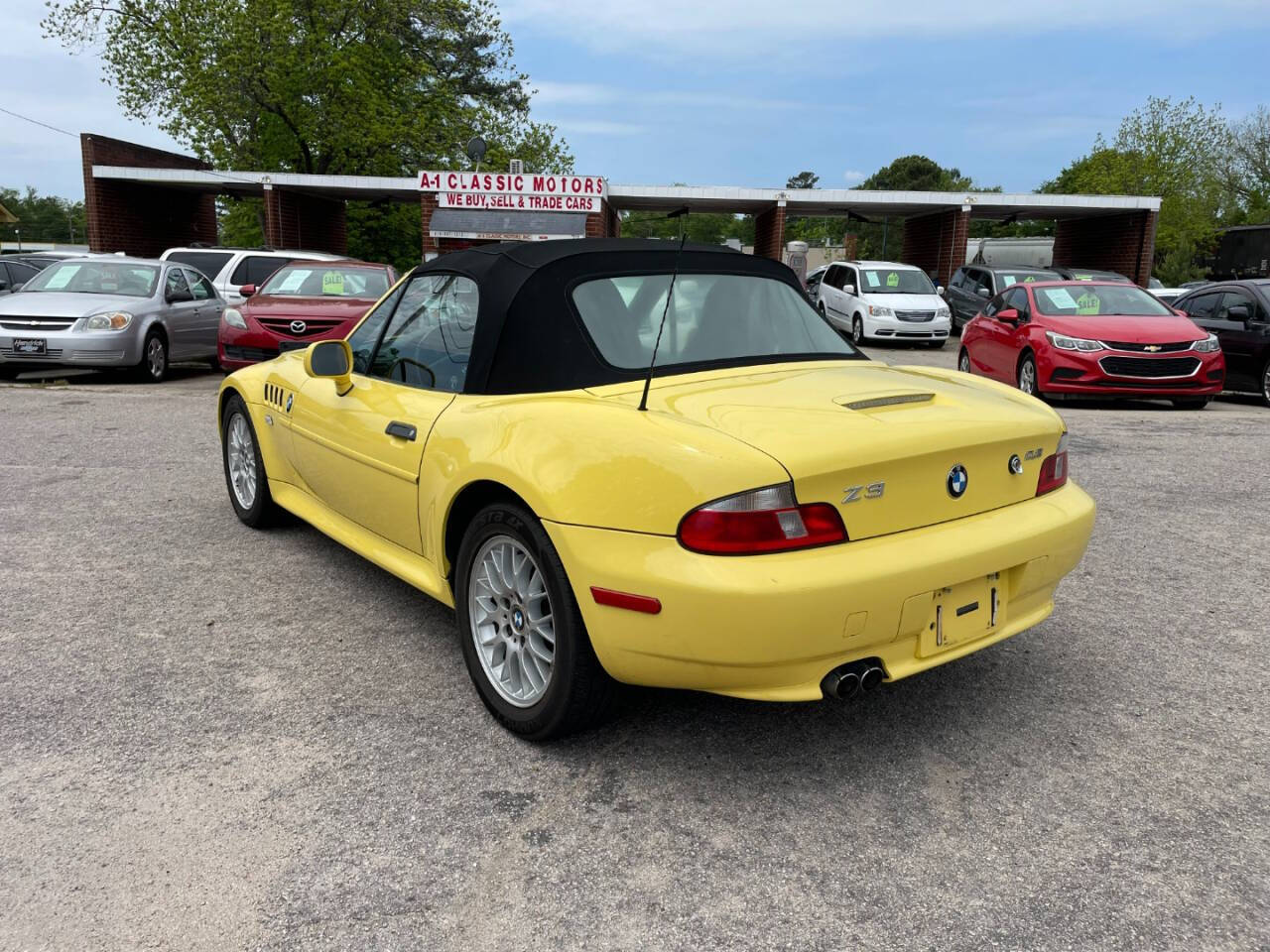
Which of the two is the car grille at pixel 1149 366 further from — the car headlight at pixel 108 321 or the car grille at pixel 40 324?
the car grille at pixel 40 324

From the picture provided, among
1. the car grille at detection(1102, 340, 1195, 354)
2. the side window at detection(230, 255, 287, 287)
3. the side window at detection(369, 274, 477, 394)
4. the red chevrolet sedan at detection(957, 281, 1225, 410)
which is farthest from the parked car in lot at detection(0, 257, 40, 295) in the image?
the car grille at detection(1102, 340, 1195, 354)

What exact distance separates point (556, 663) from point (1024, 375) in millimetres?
9851

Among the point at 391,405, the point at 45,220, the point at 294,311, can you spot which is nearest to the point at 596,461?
the point at 391,405

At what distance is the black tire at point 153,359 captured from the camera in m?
12.3

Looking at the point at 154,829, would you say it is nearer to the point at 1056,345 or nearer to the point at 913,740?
the point at 913,740

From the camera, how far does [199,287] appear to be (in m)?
13.7

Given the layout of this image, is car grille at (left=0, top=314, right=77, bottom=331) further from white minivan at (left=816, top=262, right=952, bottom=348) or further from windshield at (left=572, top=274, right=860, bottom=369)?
white minivan at (left=816, top=262, right=952, bottom=348)

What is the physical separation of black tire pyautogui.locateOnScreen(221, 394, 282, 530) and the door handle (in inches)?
68.9

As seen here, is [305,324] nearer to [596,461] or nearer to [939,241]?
[596,461]

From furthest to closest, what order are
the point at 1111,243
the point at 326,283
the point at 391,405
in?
the point at 1111,243
the point at 326,283
the point at 391,405

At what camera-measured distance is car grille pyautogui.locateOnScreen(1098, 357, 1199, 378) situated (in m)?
10.7

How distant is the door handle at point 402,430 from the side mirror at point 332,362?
0.49 m

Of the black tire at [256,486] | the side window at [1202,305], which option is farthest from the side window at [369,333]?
the side window at [1202,305]

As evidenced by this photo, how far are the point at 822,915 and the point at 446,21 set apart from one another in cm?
4041
